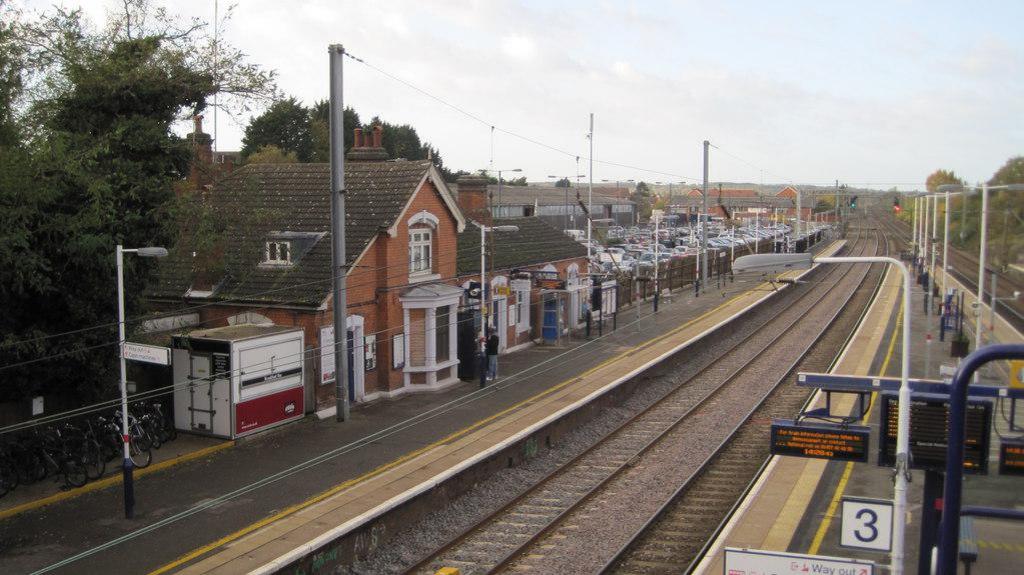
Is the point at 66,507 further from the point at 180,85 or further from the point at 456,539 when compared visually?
the point at 180,85

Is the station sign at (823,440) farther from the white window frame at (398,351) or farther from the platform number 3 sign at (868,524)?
the white window frame at (398,351)

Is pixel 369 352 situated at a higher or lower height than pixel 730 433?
higher

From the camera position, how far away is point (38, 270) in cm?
1627

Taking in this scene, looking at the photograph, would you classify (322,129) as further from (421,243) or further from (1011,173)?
(1011,173)

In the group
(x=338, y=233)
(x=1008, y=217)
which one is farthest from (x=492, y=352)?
(x=1008, y=217)

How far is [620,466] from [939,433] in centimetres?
955

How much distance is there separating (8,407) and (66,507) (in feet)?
9.39

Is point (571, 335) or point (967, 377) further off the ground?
point (967, 377)

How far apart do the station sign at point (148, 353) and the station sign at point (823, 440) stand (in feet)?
33.6

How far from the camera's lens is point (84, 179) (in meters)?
16.5

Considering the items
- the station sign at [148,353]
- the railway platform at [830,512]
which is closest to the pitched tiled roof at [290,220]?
the station sign at [148,353]

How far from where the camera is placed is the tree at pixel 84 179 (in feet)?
52.7

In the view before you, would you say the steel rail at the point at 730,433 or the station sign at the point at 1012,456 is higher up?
the station sign at the point at 1012,456

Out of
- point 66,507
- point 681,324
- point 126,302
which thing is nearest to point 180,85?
point 126,302
